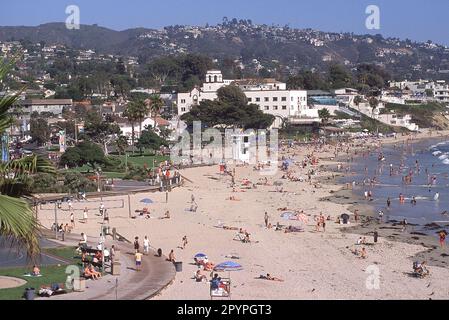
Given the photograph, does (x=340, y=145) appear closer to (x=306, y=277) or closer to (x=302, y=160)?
(x=302, y=160)

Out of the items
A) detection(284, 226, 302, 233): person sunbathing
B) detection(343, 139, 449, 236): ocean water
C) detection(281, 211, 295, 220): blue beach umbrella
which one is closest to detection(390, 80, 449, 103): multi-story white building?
detection(343, 139, 449, 236): ocean water

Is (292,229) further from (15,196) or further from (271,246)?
(15,196)

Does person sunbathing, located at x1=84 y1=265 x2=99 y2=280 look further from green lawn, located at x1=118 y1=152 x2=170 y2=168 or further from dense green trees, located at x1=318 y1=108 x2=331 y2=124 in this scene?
dense green trees, located at x1=318 y1=108 x2=331 y2=124

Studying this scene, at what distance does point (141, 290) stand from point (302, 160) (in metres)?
47.7

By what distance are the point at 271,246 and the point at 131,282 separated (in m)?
9.08

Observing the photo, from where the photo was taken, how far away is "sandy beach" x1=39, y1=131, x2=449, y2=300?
1861 cm

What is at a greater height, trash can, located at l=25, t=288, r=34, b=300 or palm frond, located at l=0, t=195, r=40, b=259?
palm frond, located at l=0, t=195, r=40, b=259

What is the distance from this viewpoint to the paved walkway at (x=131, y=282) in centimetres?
1574

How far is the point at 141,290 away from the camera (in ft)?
53.9

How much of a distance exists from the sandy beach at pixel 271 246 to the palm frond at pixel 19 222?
12486mm

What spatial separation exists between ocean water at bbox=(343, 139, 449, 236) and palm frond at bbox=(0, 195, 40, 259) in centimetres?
2647

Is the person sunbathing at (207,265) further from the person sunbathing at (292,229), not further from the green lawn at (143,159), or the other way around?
the green lawn at (143,159)

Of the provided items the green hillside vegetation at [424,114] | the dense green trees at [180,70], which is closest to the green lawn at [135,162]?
the green hillside vegetation at [424,114]
